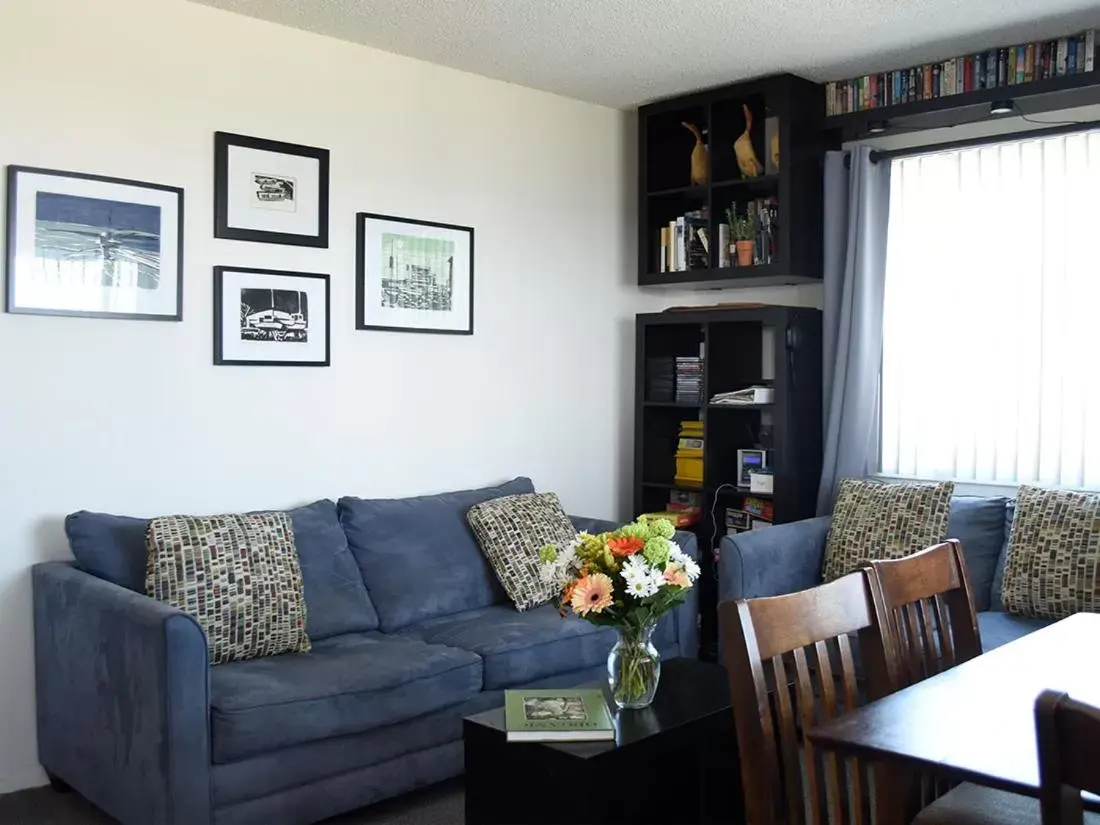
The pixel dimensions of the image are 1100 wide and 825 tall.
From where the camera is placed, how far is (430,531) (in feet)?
13.5

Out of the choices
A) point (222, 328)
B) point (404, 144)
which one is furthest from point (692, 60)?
point (222, 328)

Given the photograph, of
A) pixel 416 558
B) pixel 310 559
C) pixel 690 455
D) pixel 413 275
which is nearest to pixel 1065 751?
pixel 310 559

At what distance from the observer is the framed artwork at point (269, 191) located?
12.6 ft

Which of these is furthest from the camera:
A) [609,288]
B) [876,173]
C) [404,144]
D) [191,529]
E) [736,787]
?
[609,288]

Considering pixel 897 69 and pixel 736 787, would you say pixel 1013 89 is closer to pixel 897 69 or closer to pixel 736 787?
pixel 897 69

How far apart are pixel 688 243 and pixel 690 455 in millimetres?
965

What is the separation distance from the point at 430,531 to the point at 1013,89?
273 cm

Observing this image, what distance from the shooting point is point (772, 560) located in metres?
4.13

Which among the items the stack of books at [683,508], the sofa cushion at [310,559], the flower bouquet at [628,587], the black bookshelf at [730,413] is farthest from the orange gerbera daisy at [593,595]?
the stack of books at [683,508]

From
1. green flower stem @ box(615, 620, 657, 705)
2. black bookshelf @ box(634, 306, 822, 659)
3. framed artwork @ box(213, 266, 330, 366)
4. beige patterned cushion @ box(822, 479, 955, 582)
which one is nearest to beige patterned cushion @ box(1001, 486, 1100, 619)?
beige patterned cushion @ box(822, 479, 955, 582)

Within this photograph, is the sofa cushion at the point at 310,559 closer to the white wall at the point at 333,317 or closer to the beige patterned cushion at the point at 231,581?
the beige patterned cushion at the point at 231,581

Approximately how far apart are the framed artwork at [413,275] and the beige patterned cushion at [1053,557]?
227cm

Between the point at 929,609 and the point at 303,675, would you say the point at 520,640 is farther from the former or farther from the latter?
the point at 929,609

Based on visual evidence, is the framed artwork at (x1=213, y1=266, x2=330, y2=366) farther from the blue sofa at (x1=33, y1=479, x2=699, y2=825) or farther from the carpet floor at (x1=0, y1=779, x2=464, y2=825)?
the carpet floor at (x1=0, y1=779, x2=464, y2=825)
